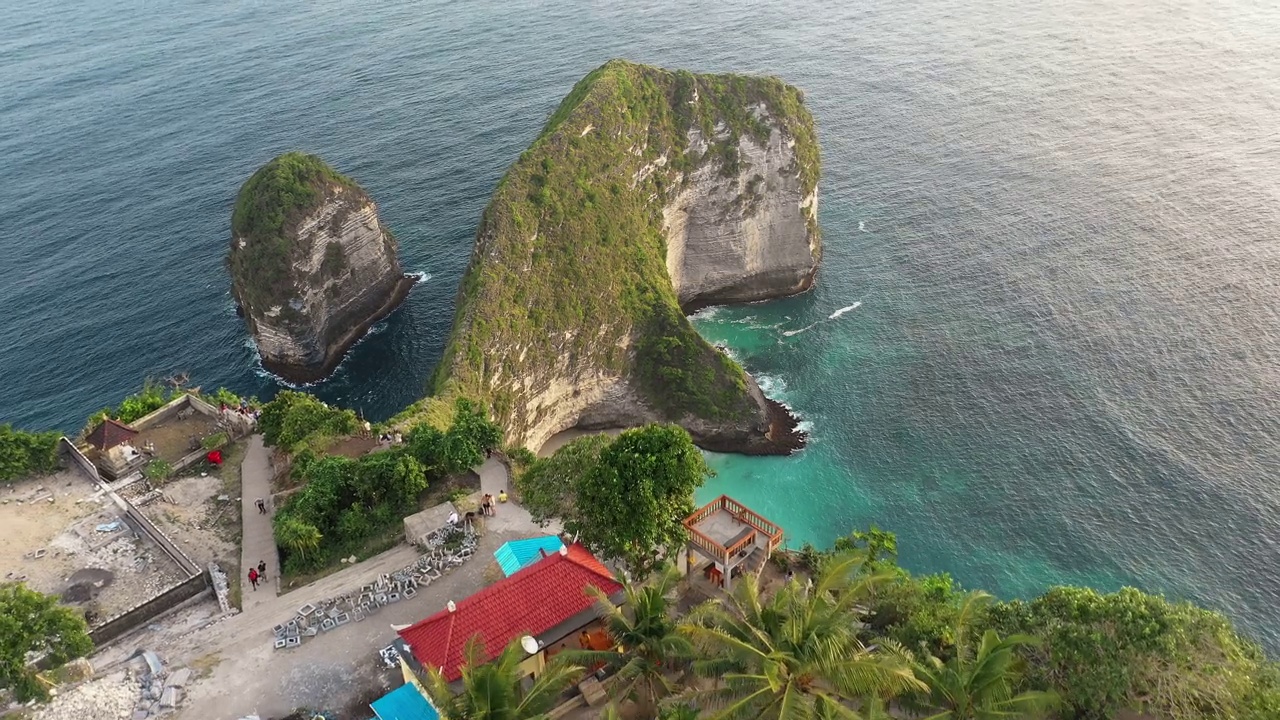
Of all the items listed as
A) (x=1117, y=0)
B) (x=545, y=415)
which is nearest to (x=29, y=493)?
(x=545, y=415)

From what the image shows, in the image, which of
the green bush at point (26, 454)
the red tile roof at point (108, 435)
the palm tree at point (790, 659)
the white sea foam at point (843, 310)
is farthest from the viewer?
the white sea foam at point (843, 310)

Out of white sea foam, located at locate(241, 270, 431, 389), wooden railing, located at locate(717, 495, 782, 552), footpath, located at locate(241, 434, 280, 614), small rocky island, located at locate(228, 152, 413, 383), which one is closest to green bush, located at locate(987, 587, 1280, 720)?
wooden railing, located at locate(717, 495, 782, 552)

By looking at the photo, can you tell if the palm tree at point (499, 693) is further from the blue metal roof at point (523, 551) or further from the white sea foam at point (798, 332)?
the white sea foam at point (798, 332)

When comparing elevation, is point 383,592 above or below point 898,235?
above

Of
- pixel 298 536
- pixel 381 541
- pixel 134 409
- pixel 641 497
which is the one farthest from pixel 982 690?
pixel 134 409

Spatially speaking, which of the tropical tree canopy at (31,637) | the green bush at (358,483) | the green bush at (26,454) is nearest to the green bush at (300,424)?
the green bush at (358,483)

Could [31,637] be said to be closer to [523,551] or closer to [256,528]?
[256,528]

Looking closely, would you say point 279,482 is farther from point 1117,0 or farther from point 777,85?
point 1117,0

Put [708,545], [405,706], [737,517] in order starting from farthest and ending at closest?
[737,517] → [708,545] → [405,706]
